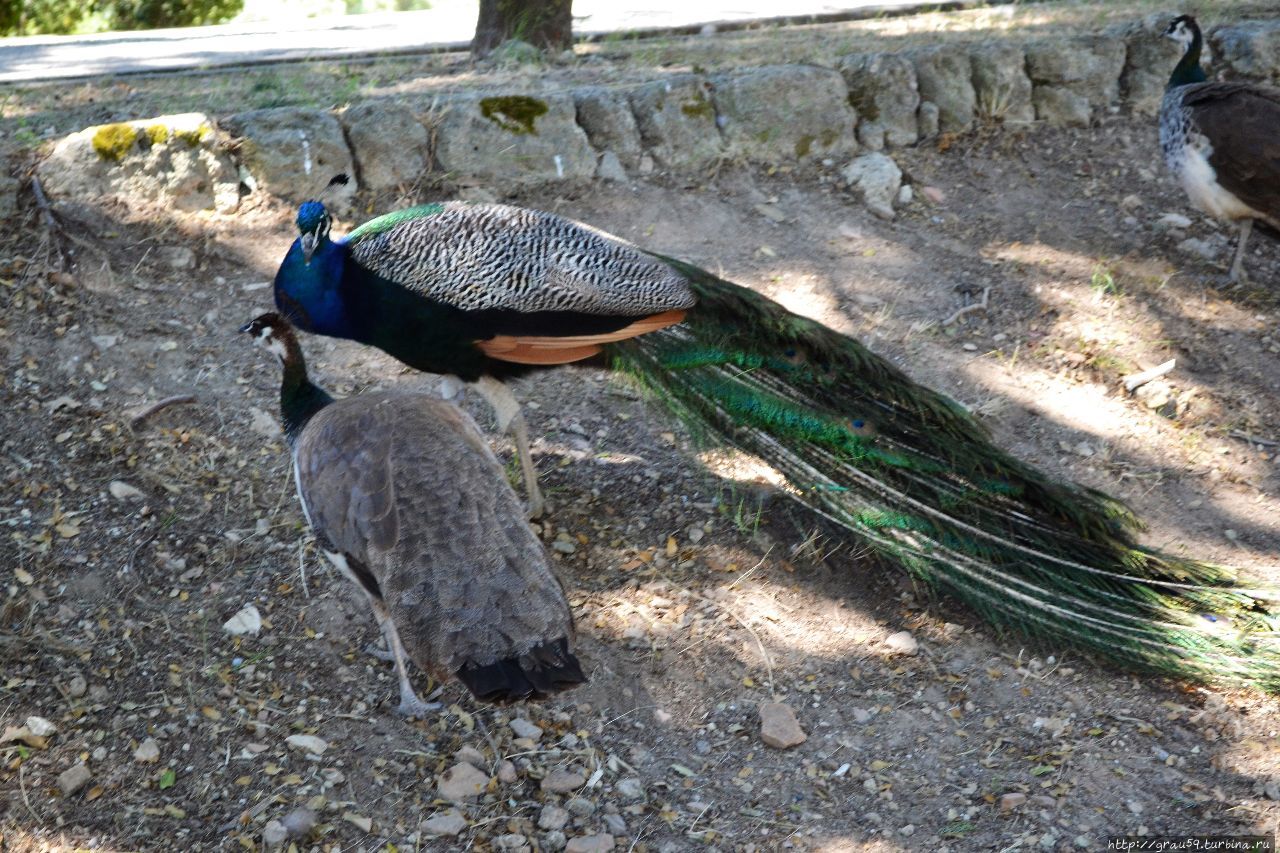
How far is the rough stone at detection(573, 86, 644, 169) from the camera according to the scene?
18.9 feet

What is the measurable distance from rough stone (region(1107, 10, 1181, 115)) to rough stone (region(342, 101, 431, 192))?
3.89m

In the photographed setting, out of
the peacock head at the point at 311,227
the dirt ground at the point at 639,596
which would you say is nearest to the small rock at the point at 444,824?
the dirt ground at the point at 639,596

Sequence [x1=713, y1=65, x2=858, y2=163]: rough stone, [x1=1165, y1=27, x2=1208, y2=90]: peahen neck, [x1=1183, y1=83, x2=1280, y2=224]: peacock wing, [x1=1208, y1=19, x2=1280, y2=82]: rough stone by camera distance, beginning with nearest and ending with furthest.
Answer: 1. [x1=1183, y1=83, x2=1280, y2=224]: peacock wing
2. [x1=713, y1=65, x2=858, y2=163]: rough stone
3. [x1=1165, y1=27, x2=1208, y2=90]: peahen neck
4. [x1=1208, y1=19, x2=1280, y2=82]: rough stone

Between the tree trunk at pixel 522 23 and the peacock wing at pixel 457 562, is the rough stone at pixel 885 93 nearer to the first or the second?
the tree trunk at pixel 522 23

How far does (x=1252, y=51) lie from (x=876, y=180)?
268cm

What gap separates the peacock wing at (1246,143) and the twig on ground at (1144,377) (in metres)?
1.13

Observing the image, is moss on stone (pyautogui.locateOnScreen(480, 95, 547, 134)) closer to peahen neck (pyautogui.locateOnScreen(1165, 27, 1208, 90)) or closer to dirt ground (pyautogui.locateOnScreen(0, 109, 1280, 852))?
dirt ground (pyautogui.locateOnScreen(0, 109, 1280, 852))

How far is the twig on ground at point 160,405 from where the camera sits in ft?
13.8

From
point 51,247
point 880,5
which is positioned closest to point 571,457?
point 51,247

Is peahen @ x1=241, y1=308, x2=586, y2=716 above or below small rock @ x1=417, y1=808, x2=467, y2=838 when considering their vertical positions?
above

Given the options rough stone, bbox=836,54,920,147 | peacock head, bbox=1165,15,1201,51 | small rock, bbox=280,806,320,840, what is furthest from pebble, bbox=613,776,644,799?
peacock head, bbox=1165,15,1201,51

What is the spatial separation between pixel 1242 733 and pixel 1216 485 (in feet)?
4.66

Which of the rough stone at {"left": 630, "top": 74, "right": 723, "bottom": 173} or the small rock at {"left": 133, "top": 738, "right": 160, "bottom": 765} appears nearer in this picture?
the small rock at {"left": 133, "top": 738, "right": 160, "bottom": 765}

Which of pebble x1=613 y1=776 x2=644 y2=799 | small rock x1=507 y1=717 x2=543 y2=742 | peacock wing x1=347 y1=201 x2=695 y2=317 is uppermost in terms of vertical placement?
peacock wing x1=347 y1=201 x2=695 y2=317
